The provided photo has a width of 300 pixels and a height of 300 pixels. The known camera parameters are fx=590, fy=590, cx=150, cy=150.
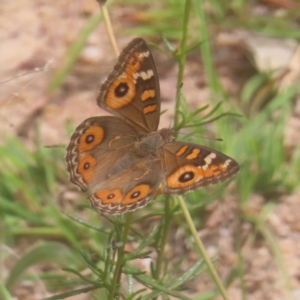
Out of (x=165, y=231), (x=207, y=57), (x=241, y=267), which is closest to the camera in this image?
(x=165, y=231)

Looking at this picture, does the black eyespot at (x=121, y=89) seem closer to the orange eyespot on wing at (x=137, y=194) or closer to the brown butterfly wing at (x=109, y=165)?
the brown butterfly wing at (x=109, y=165)

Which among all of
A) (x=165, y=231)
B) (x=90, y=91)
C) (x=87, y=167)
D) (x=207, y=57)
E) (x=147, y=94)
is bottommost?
(x=165, y=231)

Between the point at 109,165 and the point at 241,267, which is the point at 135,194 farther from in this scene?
the point at 241,267

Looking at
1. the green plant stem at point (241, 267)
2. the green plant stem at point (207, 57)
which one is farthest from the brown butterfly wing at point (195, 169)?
the green plant stem at point (207, 57)

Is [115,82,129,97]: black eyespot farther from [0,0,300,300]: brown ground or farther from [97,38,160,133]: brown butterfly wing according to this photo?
[0,0,300,300]: brown ground

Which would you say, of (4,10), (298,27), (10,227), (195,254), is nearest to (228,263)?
(195,254)

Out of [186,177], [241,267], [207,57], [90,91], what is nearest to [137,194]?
[186,177]

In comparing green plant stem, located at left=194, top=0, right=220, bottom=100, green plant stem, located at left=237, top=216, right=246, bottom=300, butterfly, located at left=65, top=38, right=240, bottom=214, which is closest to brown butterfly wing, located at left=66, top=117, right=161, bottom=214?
butterfly, located at left=65, top=38, right=240, bottom=214
